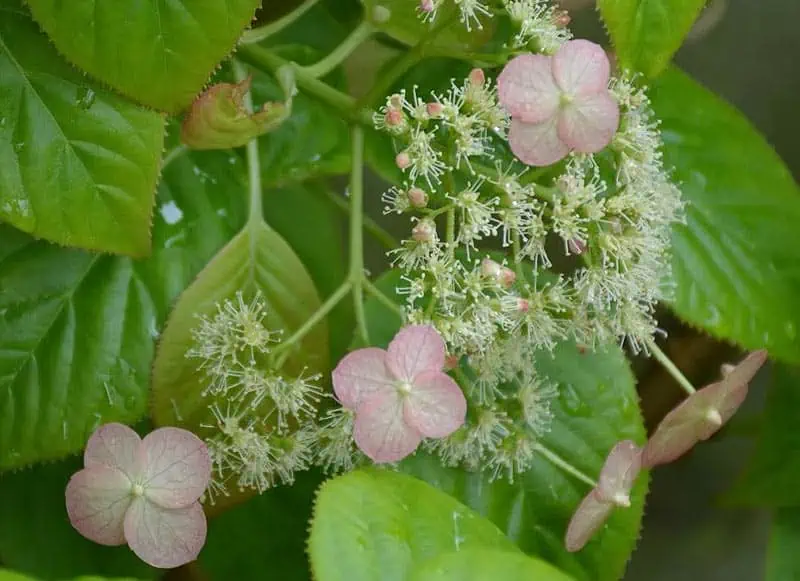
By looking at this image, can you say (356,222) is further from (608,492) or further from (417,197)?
(608,492)

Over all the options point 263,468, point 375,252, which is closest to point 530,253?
point 263,468

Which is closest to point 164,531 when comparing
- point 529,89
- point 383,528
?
point 383,528

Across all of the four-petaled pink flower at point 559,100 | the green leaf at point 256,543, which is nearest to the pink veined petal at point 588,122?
the four-petaled pink flower at point 559,100

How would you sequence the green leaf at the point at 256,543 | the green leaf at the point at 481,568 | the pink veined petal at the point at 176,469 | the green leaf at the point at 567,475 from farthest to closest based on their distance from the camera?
the green leaf at the point at 256,543, the green leaf at the point at 567,475, the pink veined petal at the point at 176,469, the green leaf at the point at 481,568

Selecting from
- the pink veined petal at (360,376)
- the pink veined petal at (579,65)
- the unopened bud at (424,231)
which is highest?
the pink veined petal at (579,65)

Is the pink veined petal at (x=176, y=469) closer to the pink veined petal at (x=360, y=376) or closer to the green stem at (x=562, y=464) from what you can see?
the pink veined petal at (x=360, y=376)

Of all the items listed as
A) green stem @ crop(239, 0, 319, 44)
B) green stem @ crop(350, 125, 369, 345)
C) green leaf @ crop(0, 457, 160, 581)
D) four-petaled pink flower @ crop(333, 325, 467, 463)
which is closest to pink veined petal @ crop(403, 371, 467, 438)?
four-petaled pink flower @ crop(333, 325, 467, 463)
